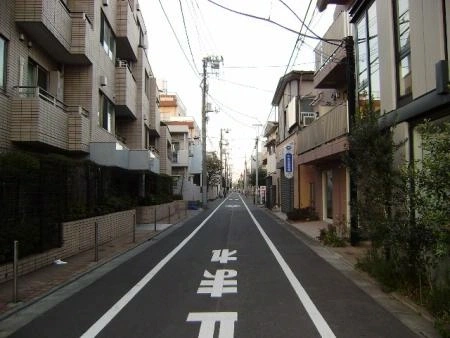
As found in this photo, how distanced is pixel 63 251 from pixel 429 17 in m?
9.94

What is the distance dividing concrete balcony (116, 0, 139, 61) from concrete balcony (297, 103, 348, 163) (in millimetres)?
9906

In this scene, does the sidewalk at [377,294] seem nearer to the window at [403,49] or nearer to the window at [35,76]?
the window at [403,49]

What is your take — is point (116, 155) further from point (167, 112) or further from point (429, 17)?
point (167, 112)

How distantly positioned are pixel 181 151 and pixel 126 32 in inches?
1207

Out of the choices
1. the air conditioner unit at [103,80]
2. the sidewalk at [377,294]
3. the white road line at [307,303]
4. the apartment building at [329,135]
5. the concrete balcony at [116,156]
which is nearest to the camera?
the white road line at [307,303]

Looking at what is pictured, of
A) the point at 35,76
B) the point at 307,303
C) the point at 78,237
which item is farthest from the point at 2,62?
the point at 307,303

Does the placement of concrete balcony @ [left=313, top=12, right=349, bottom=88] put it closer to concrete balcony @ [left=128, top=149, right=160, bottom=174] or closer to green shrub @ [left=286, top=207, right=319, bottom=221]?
green shrub @ [left=286, top=207, right=319, bottom=221]

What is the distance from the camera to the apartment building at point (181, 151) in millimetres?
53969

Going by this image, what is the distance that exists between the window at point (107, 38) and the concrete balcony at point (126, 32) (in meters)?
0.61

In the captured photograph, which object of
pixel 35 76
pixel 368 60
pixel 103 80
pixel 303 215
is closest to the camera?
pixel 368 60

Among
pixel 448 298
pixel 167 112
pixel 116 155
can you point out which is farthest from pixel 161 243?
pixel 167 112

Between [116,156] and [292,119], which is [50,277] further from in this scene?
[292,119]

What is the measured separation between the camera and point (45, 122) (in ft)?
49.7

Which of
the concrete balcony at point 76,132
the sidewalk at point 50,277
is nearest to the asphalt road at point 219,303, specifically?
the sidewalk at point 50,277
